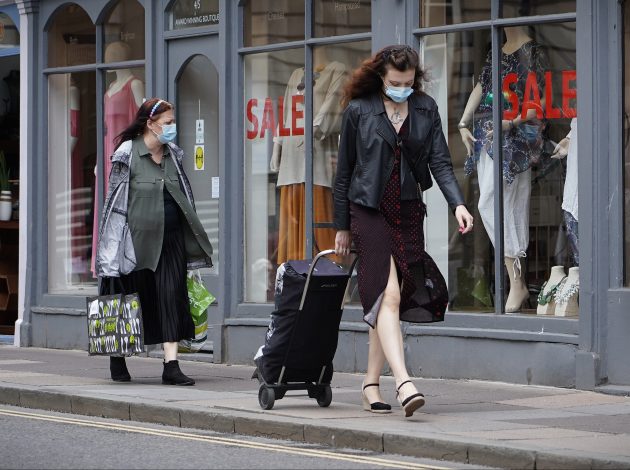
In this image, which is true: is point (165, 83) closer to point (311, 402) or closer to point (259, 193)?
point (259, 193)

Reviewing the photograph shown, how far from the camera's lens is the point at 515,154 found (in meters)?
11.5

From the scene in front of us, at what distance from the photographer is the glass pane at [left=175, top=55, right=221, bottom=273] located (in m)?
13.8

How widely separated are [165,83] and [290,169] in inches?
66.9

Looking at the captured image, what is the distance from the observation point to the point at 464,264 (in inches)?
467

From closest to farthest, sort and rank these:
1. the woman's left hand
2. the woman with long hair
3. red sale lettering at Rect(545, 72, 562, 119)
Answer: the woman's left hand
the woman with long hair
red sale lettering at Rect(545, 72, 562, 119)

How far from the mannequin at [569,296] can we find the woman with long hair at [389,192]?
2048mm

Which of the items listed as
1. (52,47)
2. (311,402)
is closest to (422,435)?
(311,402)

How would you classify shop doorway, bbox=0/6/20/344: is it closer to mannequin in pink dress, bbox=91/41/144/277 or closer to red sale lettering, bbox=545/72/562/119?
mannequin in pink dress, bbox=91/41/144/277

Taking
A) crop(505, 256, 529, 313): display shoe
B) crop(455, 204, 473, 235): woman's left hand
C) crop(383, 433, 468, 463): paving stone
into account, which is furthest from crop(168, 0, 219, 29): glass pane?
crop(383, 433, 468, 463): paving stone

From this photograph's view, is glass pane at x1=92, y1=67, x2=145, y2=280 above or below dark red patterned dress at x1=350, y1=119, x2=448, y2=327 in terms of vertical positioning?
above

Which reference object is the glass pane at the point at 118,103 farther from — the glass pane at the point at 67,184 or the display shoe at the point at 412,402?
the display shoe at the point at 412,402

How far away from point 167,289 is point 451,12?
3.14 m

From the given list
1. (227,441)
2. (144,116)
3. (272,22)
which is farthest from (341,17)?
(227,441)

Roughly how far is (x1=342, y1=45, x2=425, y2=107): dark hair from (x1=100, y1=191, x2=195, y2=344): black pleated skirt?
8.08 feet
